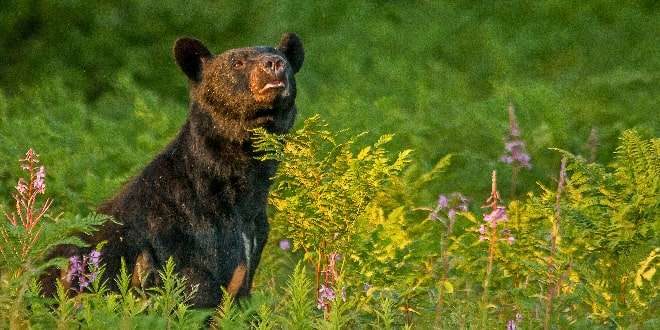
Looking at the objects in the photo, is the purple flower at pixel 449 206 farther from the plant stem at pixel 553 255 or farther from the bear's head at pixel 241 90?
the bear's head at pixel 241 90

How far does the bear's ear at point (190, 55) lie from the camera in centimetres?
911

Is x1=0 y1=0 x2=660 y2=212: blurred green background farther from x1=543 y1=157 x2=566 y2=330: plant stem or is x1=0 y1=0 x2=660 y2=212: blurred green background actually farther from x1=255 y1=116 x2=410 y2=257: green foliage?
x1=543 y1=157 x2=566 y2=330: plant stem

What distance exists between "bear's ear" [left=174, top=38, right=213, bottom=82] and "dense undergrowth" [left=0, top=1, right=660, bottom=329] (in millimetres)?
757

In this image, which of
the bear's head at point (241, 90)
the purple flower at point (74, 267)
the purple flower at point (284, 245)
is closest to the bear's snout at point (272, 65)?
the bear's head at point (241, 90)

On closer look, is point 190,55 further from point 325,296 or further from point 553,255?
point 553,255

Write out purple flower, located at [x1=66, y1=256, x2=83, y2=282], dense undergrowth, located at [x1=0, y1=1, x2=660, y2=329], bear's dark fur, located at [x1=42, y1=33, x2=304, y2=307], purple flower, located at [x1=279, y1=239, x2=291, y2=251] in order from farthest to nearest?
purple flower, located at [x1=279, y1=239, x2=291, y2=251]
bear's dark fur, located at [x1=42, y1=33, x2=304, y2=307]
dense undergrowth, located at [x1=0, y1=1, x2=660, y2=329]
purple flower, located at [x1=66, y1=256, x2=83, y2=282]

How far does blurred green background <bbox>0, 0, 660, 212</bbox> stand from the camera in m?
12.9

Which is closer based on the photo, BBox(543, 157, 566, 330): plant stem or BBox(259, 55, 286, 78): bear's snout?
BBox(543, 157, 566, 330): plant stem

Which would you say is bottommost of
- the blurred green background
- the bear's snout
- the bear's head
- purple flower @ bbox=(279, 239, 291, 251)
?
the blurred green background

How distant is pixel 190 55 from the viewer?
914 centimetres

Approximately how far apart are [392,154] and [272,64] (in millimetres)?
2482

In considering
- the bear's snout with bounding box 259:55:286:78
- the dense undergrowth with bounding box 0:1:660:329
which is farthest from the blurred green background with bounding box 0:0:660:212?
the bear's snout with bounding box 259:55:286:78

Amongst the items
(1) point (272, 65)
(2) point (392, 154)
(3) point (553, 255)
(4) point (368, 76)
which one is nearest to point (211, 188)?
(1) point (272, 65)

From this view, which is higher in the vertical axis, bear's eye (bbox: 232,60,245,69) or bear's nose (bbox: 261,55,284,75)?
bear's nose (bbox: 261,55,284,75)
